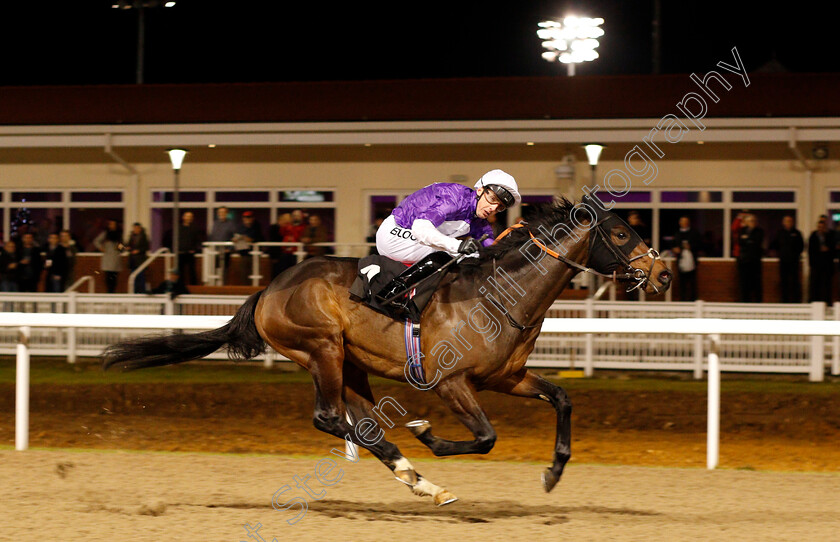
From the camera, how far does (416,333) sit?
14.8 ft

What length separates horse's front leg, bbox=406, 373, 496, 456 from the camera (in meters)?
4.29

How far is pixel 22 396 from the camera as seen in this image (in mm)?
6238

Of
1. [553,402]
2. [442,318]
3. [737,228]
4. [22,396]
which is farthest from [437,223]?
[737,228]

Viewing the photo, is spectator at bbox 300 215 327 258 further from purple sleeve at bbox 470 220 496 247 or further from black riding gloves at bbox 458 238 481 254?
black riding gloves at bbox 458 238 481 254

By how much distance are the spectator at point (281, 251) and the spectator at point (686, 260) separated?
4.41 m

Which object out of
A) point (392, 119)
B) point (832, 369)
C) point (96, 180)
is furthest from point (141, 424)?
point (96, 180)

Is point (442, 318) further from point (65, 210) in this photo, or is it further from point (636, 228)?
point (65, 210)

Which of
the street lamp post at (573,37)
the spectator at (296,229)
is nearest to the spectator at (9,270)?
the spectator at (296,229)

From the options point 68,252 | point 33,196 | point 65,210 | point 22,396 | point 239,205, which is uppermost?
point 33,196

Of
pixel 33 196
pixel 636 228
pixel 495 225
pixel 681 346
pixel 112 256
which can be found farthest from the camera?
pixel 33 196

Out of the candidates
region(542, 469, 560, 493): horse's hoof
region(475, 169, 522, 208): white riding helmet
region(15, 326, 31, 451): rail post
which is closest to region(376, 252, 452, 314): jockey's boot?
region(475, 169, 522, 208): white riding helmet

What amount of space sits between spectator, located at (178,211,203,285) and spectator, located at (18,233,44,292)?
5.61 ft

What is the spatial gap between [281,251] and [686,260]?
4.75 meters

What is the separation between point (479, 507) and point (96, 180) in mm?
11836
